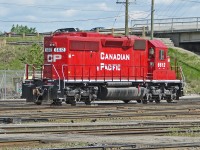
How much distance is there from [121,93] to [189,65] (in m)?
33.9

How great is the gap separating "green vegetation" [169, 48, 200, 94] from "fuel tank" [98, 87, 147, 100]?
2242 centimetres

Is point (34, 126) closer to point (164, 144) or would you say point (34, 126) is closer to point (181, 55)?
point (164, 144)

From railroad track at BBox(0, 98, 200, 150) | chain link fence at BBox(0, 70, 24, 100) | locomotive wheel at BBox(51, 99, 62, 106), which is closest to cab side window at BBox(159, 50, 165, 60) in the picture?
locomotive wheel at BBox(51, 99, 62, 106)

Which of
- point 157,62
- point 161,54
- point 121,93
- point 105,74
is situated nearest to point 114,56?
point 105,74

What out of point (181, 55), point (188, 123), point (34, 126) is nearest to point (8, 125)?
point (34, 126)

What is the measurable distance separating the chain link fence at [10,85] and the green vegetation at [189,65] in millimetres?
18806

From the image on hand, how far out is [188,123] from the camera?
21438mm

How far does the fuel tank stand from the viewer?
112 feet

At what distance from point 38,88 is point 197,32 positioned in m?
44.3

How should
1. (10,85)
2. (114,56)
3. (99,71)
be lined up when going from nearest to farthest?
(99,71) < (114,56) < (10,85)

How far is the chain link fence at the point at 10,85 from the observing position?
4444 centimetres

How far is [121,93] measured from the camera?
1357 inches

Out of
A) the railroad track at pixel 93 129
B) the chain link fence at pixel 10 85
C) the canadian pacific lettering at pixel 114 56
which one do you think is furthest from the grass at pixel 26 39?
the railroad track at pixel 93 129

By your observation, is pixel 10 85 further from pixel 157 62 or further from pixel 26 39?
pixel 26 39
